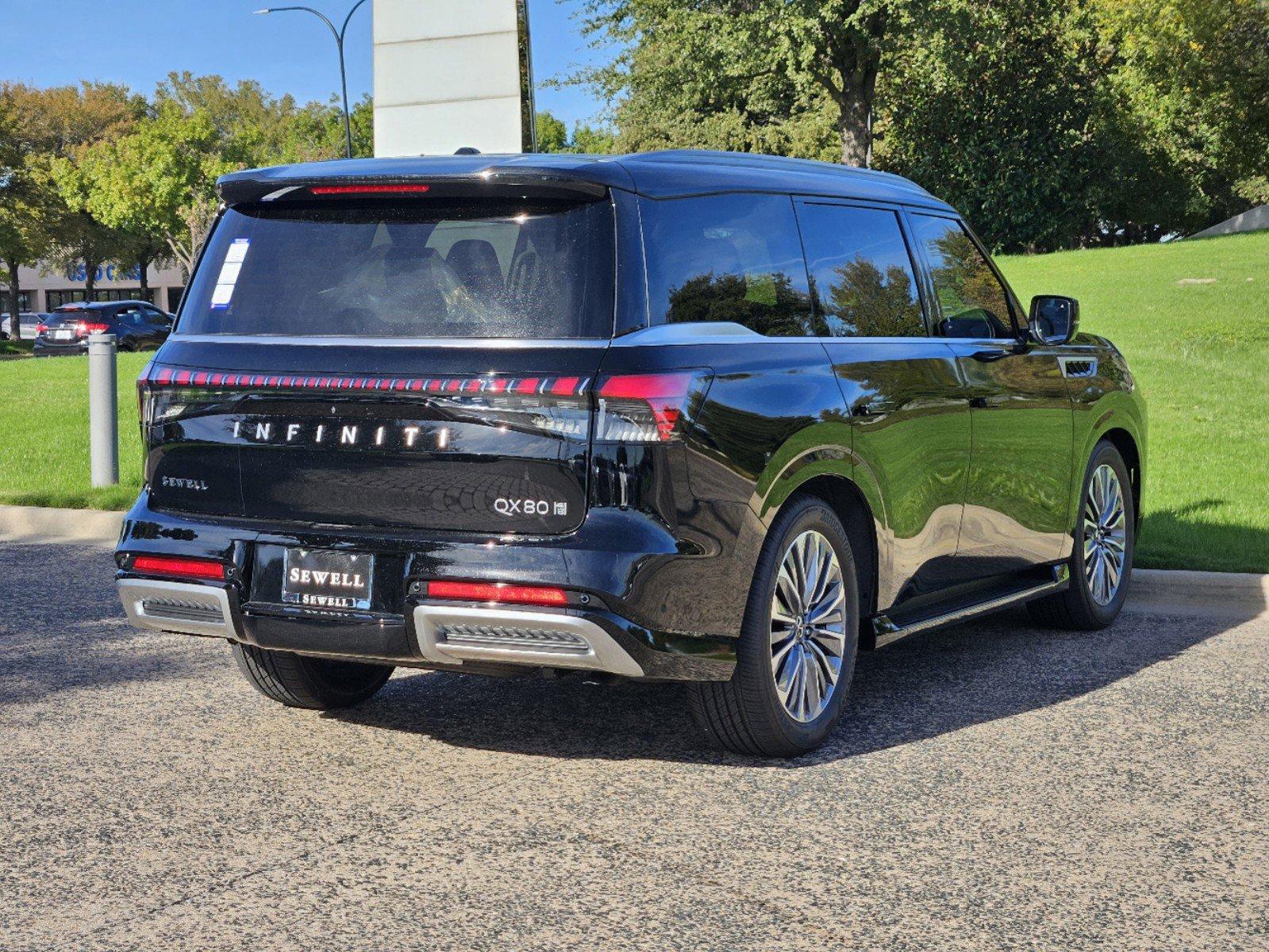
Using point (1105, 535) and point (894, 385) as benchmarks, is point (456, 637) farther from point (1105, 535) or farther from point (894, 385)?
point (1105, 535)

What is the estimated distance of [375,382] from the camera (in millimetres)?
4730

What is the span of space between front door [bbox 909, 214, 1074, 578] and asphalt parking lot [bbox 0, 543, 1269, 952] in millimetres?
591

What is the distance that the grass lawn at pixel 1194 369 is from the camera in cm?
981

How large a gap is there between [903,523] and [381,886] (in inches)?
99.9

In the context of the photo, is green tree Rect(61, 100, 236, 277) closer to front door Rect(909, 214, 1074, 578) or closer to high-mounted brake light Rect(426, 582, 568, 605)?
front door Rect(909, 214, 1074, 578)

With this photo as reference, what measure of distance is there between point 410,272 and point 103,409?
7.65 m

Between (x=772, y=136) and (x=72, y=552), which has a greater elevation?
(x=772, y=136)

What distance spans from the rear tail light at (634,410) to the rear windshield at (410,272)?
195 mm

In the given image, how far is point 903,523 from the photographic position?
5.77m

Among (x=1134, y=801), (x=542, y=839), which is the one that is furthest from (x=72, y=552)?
(x=1134, y=801)

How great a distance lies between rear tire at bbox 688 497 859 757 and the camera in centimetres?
497

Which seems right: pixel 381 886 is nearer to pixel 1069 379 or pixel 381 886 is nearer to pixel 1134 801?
pixel 1134 801

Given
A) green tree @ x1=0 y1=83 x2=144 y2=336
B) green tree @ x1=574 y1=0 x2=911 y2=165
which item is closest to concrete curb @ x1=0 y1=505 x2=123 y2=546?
green tree @ x1=574 y1=0 x2=911 y2=165

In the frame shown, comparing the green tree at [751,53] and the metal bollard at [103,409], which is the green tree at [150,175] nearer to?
the green tree at [751,53]
